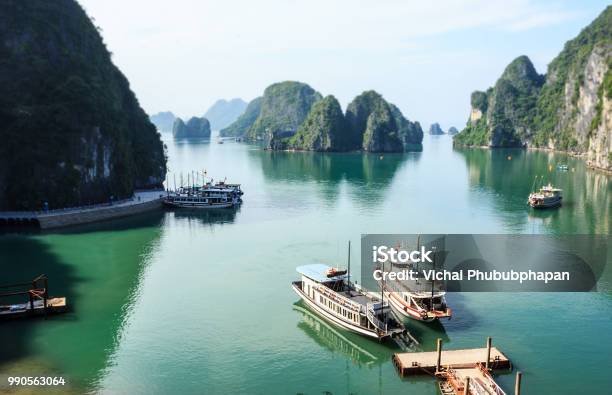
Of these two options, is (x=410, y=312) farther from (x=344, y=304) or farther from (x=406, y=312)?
(x=344, y=304)

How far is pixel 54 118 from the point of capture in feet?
315

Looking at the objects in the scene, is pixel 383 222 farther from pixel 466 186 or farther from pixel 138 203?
pixel 466 186

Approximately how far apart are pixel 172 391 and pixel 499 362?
82.3 ft

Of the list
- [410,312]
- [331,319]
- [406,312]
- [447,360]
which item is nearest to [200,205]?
[331,319]

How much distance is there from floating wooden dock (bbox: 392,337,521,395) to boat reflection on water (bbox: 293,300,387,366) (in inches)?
102

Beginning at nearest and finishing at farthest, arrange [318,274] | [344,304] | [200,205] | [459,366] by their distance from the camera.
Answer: [459,366]
[344,304]
[318,274]
[200,205]

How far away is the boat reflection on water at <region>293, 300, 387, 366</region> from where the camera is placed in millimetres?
42719

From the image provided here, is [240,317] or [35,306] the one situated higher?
[35,306]

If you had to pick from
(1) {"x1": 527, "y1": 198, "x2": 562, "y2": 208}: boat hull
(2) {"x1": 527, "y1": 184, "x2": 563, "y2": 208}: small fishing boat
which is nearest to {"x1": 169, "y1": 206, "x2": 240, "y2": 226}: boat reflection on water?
(1) {"x1": 527, "y1": 198, "x2": 562, "y2": 208}: boat hull

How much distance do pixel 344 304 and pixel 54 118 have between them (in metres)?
74.4

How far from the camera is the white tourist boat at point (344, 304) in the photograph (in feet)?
146

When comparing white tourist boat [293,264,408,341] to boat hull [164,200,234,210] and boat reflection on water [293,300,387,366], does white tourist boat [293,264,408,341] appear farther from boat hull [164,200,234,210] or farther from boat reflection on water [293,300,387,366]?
boat hull [164,200,234,210]
